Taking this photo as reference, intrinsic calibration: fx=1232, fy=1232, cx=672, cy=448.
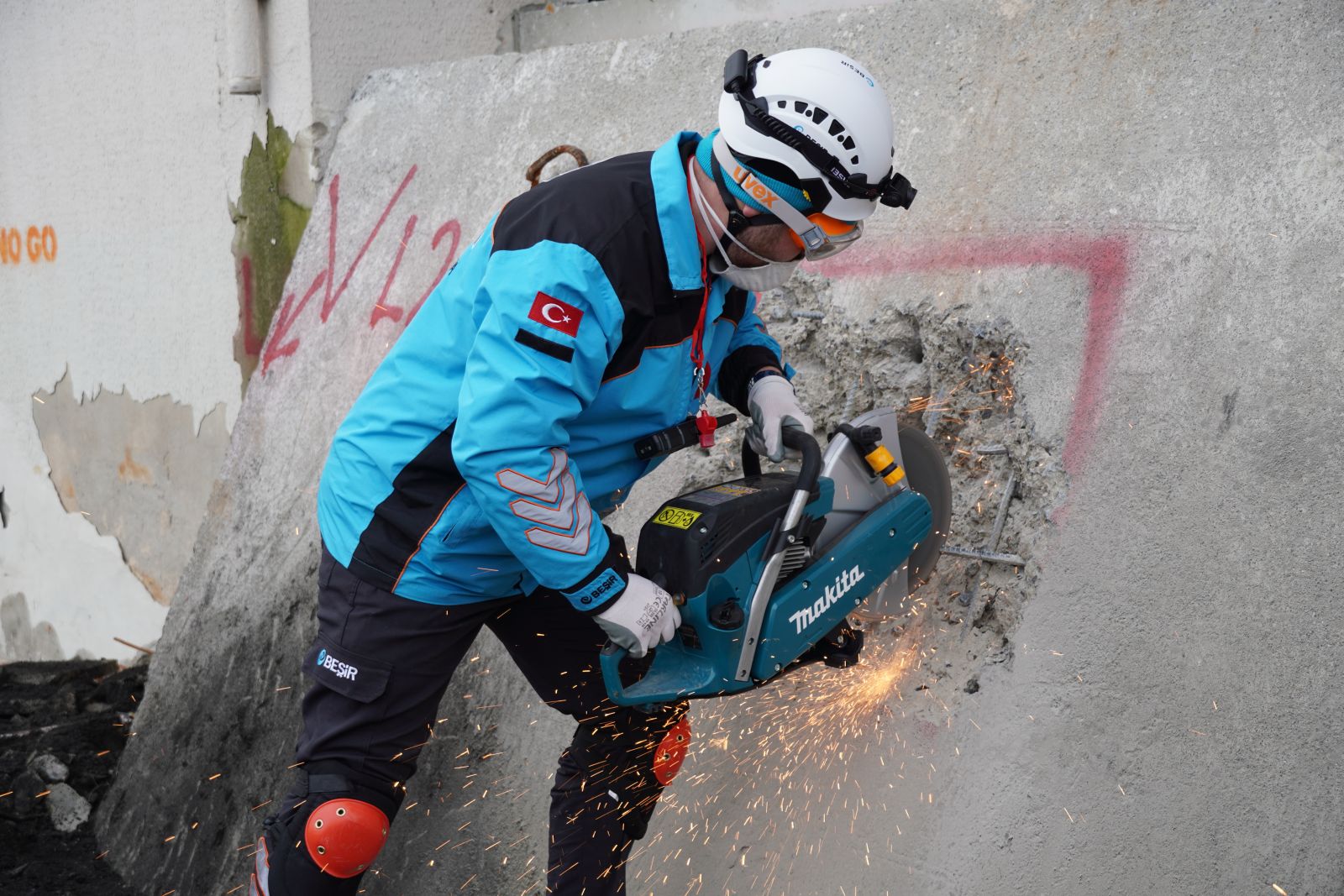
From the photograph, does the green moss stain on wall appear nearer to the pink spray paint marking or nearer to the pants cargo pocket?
the pants cargo pocket

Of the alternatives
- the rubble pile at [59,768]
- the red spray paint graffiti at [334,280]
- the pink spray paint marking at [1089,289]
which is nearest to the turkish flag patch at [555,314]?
the pink spray paint marking at [1089,289]

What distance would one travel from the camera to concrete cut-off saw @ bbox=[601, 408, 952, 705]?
92.7 inches

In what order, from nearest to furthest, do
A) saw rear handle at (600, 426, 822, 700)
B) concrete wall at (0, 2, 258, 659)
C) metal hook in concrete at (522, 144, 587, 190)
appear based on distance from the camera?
saw rear handle at (600, 426, 822, 700) → metal hook in concrete at (522, 144, 587, 190) → concrete wall at (0, 2, 258, 659)

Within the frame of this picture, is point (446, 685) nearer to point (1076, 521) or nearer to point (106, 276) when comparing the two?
point (1076, 521)

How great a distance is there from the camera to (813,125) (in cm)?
218

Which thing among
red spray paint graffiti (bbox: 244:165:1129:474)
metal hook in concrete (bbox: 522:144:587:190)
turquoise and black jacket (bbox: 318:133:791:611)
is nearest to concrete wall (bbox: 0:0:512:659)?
metal hook in concrete (bbox: 522:144:587:190)

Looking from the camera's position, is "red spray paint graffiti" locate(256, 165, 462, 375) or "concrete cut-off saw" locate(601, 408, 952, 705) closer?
"concrete cut-off saw" locate(601, 408, 952, 705)

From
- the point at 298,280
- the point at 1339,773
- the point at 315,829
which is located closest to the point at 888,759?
the point at 1339,773

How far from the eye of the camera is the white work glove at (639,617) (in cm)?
226

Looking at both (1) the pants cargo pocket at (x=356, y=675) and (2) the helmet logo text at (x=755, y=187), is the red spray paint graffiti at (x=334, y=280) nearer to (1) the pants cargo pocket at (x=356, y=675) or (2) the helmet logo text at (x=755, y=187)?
(1) the pants cargo pocket at (x=356, y=675)

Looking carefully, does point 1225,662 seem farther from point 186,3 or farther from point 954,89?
point 186,3

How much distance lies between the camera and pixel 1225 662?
2365 millimetres

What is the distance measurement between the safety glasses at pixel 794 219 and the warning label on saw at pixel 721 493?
1.58ft

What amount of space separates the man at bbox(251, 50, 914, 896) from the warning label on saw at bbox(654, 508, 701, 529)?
122mm
